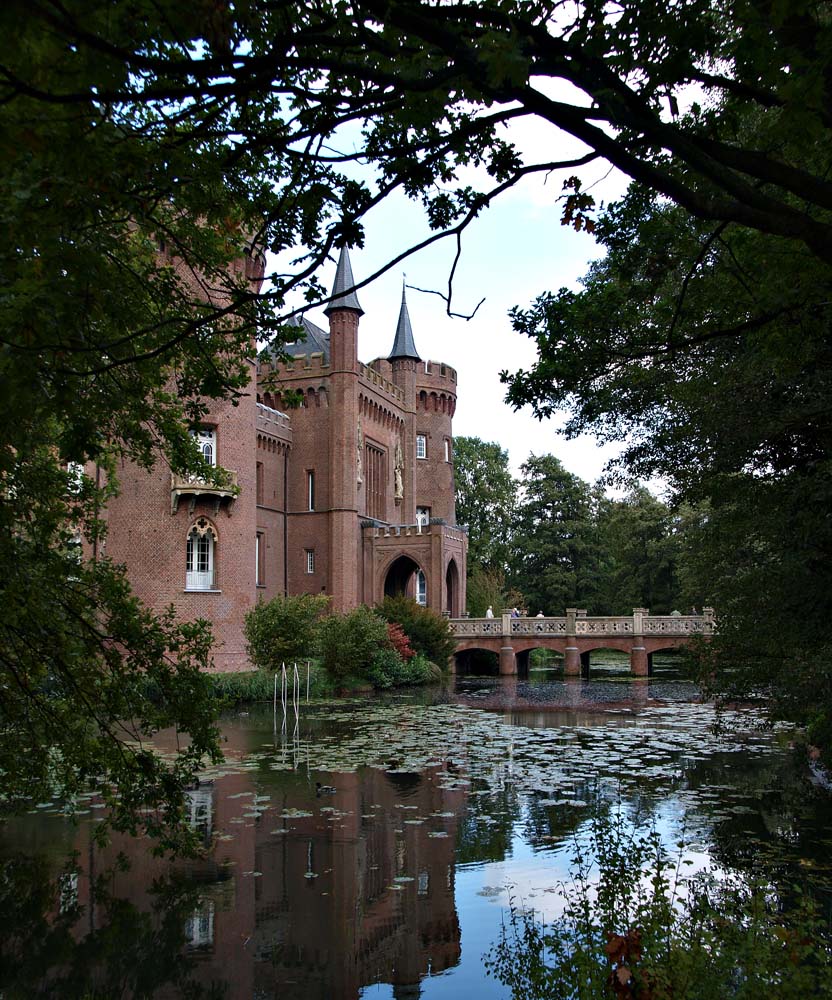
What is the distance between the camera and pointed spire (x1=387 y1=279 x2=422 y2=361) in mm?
45344

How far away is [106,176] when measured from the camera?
10.6ft

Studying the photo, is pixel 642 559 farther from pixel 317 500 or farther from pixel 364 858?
pixel 364 858

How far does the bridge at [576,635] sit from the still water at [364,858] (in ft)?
69.2

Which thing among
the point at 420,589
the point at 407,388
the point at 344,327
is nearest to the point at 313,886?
the point at 344,327

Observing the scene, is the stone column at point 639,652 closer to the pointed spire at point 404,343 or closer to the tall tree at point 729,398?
the pointed spire at point 404,343

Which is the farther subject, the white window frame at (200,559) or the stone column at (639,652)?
the stone column at (639,652)

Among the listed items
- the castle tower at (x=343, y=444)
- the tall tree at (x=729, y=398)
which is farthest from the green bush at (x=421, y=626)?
the tall tree at (x=729, y=398)

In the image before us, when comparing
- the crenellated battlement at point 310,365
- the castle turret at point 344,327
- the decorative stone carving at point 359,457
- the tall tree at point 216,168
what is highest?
the castle turret at point 344,327

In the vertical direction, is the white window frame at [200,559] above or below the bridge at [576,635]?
above

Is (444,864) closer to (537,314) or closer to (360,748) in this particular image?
(537,314)

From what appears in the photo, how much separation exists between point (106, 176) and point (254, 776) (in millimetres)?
10650

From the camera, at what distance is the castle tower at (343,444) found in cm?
3725

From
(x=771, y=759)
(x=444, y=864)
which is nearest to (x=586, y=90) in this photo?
(x=444, y=864)

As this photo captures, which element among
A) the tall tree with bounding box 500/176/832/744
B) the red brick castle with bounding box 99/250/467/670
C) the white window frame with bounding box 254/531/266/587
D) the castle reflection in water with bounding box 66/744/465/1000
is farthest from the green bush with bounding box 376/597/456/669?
the tall tree with bounding box 500/176/832/744
